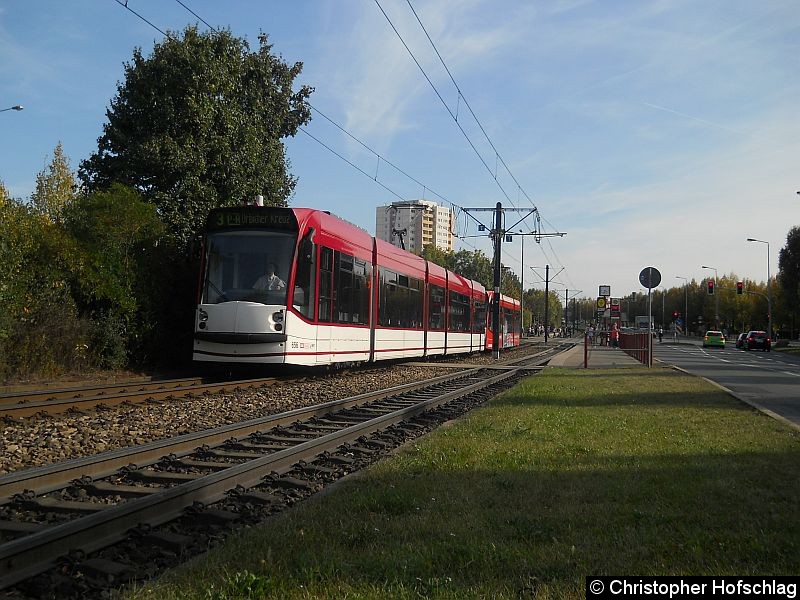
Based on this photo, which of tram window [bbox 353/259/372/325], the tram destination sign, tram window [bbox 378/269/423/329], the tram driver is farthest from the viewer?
tram window [bbox 378/269/423/329]

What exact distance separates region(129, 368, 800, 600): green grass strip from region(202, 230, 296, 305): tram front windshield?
22.0ft

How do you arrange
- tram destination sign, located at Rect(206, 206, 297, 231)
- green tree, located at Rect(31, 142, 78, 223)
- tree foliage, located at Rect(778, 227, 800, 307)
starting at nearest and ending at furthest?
1. tram destination sign, located at Rect(206, 206, 297, 231)
2. green tree, located at Rect(31, 142, 78, 223)
3. tree foliage, located at Rect(778, 227, 800, 307)

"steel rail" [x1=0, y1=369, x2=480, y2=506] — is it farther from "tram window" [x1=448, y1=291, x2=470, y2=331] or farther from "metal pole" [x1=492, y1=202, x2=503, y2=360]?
"metal pole" [x1=492, y1=202, x2=503, y2=360]

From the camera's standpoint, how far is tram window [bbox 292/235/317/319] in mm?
15312

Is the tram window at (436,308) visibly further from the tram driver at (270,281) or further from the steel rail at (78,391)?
the steel rail at (78,391)

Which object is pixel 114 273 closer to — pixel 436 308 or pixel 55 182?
pixel 436 308

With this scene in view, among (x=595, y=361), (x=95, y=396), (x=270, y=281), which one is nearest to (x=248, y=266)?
(x=270, y=281)

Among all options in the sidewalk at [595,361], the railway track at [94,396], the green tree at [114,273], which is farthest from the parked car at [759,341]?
the railway track at [94,396]

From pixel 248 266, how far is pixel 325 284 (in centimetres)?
182

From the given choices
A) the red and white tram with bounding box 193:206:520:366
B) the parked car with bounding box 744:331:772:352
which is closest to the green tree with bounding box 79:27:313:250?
the red and white tram with bounding box 193:206:520:366

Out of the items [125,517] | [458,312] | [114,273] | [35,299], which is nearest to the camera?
[125,517]

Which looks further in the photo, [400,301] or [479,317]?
[479,317]

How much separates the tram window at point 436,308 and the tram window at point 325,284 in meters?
10.2

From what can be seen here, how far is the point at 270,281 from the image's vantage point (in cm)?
1518
